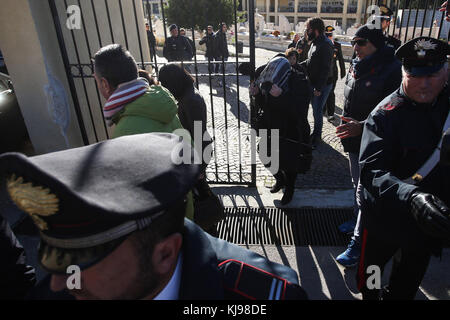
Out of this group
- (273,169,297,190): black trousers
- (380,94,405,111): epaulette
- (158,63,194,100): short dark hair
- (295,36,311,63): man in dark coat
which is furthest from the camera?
(295,36,311,63): man in dark coat

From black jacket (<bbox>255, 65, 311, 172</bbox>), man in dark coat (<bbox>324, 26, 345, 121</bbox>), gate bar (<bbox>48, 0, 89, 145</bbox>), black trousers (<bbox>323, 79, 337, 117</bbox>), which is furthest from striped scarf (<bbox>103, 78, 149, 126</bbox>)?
black trousers (<bbox>323, 79, 337, 117</bbox>)

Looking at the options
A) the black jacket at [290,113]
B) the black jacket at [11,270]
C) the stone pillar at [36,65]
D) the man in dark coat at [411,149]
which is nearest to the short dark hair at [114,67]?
the black jacket at [11,270]

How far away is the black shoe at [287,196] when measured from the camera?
400 cm

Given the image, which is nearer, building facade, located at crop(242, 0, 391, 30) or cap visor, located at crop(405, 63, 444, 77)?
cap visor, located at crop(405, 63, 444, 77)

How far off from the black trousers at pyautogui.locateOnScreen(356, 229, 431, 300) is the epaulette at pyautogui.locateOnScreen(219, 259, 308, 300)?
1196 mm


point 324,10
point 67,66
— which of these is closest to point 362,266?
point 67,66

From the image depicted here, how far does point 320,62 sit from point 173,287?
4851 millimetres

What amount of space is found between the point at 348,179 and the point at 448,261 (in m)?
1.68

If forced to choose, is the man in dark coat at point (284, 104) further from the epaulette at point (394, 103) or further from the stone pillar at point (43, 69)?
the stone pillar at point (43, 69)

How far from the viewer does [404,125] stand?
6.55 feet

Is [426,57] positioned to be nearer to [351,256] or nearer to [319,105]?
[351,256]

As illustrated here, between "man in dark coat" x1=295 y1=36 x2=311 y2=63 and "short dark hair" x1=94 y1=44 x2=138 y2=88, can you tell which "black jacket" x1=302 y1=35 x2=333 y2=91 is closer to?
"man in dark coat" x1=295 y1=36 x2=311 y2=63

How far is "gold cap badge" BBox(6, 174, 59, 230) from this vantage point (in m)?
0.84

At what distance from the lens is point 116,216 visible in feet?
2.60
